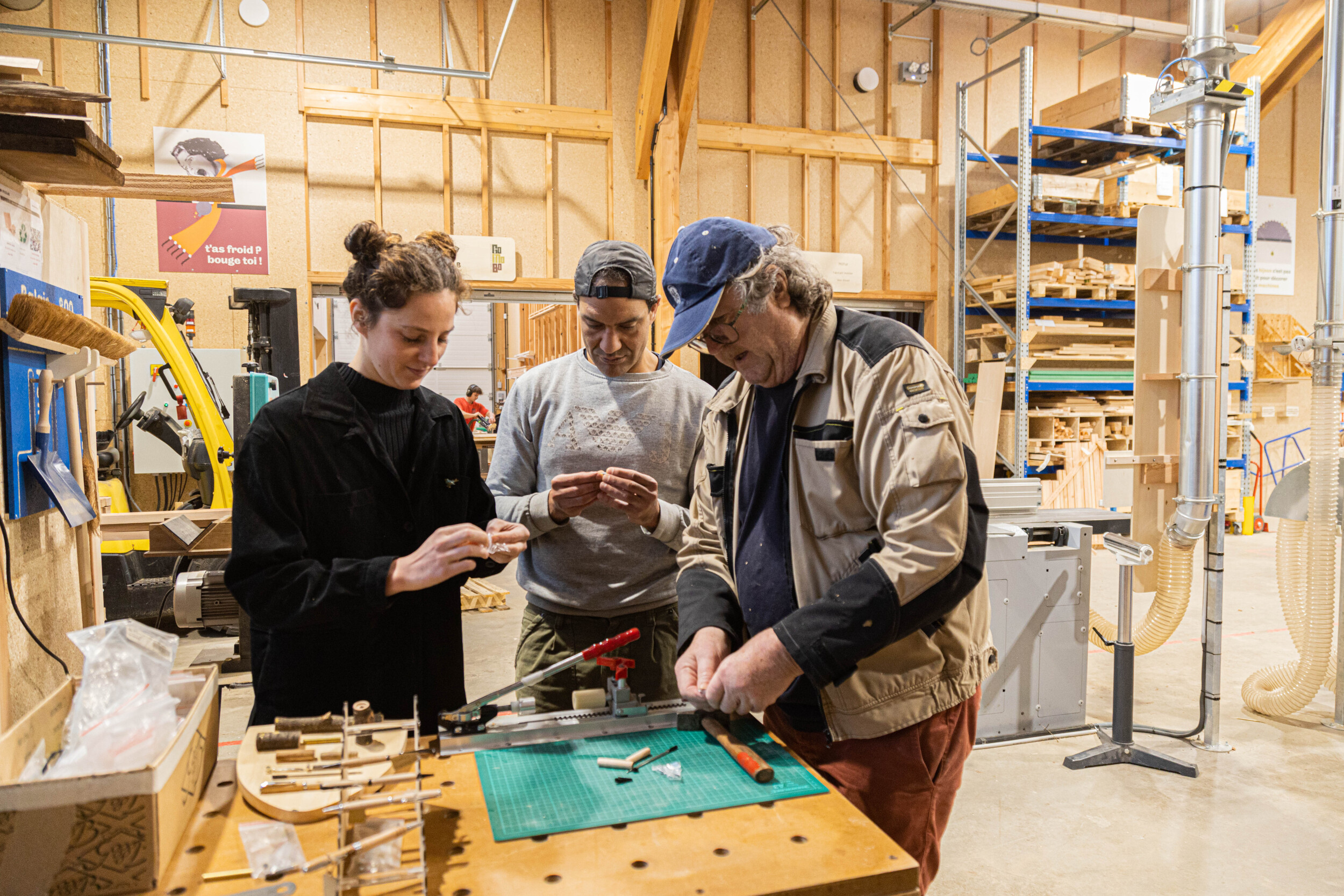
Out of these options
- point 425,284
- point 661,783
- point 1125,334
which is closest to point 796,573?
point 661,783

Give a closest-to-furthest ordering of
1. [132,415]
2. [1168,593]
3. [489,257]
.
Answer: [1168,593]
[132,415]
[489,257]

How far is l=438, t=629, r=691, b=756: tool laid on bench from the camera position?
50.7 inches

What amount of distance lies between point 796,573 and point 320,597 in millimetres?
763

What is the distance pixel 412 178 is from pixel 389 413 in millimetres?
5565

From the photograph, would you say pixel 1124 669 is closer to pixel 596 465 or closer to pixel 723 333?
pixel 596 465

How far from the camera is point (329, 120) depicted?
633 cm

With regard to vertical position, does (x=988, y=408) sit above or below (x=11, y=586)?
above

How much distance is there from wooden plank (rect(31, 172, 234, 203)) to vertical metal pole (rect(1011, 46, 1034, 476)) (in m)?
6.31

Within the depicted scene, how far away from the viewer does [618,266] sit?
1835 millimetres

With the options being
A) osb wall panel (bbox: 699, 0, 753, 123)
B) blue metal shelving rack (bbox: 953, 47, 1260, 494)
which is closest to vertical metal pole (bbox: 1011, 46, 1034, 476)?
blue metal shelving rack (bbox: 953, 47, 1260, 494)

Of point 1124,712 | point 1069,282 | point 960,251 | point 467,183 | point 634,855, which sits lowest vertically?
point 1124,712

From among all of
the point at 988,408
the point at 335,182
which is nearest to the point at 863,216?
the point at 988,408

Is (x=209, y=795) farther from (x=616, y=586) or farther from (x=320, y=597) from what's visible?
(x=616, y=586)

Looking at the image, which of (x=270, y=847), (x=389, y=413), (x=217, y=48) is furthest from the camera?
(x=217, y=48)
